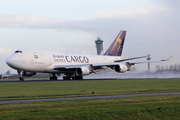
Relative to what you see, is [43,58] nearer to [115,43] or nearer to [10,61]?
[10,61]

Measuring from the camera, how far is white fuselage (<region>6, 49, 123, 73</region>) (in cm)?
4744

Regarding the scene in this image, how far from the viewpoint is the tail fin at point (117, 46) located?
70.6 metres

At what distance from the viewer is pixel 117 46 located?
2815 inches

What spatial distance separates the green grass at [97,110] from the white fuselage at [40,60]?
32.5m

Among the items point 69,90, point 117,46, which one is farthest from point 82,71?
point 69,90

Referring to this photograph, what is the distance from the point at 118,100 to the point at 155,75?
47.1 metres

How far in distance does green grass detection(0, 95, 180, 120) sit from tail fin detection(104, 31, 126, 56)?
52.7 metres

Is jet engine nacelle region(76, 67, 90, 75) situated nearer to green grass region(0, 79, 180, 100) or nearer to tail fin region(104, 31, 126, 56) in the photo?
→ tail fin region(104, 31, 126, 56)

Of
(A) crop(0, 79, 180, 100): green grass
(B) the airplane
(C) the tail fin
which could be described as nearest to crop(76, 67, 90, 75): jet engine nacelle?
(B) the airplane

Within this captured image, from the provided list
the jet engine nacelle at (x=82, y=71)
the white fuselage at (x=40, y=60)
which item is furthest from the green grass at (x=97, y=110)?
the jet engine nacelle at (x=82, y=71)

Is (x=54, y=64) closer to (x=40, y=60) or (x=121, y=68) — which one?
(x=40, y=60)

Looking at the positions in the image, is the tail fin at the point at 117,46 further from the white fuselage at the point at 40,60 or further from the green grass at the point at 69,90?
the green grass at the point at 69,90

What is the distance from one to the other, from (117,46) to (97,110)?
5760 cm

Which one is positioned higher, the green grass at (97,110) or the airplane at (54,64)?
the airplane at (54,64)
